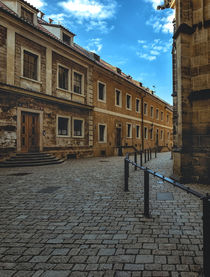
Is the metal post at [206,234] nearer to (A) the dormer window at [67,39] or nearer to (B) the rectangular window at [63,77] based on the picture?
(B) the rectangular window at [63,77]

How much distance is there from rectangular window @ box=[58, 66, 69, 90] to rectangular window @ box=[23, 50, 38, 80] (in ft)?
6.53

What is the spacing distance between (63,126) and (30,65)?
470 cm

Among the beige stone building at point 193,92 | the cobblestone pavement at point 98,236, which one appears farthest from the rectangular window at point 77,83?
the cobblestone pavement at point 98,236

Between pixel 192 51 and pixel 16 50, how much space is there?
982cm

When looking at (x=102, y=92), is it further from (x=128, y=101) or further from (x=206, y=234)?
(x=206, y=234)

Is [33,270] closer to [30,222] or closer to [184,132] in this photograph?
[30,222]

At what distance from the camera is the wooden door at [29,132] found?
11.7 meters

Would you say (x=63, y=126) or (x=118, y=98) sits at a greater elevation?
(x=118, y=98)

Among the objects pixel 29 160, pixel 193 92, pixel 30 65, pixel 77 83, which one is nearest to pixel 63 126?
pixel 77 83

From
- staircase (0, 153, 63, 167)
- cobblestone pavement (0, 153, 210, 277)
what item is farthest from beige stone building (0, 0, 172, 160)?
cobblestone pavement (0, 153, 210, 277)

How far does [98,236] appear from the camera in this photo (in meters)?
2.71

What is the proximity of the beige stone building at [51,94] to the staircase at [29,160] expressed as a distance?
46 cm

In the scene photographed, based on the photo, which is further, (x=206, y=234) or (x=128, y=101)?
(x=128, y=101)

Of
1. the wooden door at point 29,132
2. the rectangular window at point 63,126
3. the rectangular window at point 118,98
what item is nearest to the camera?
the wooden door at point 29,132
